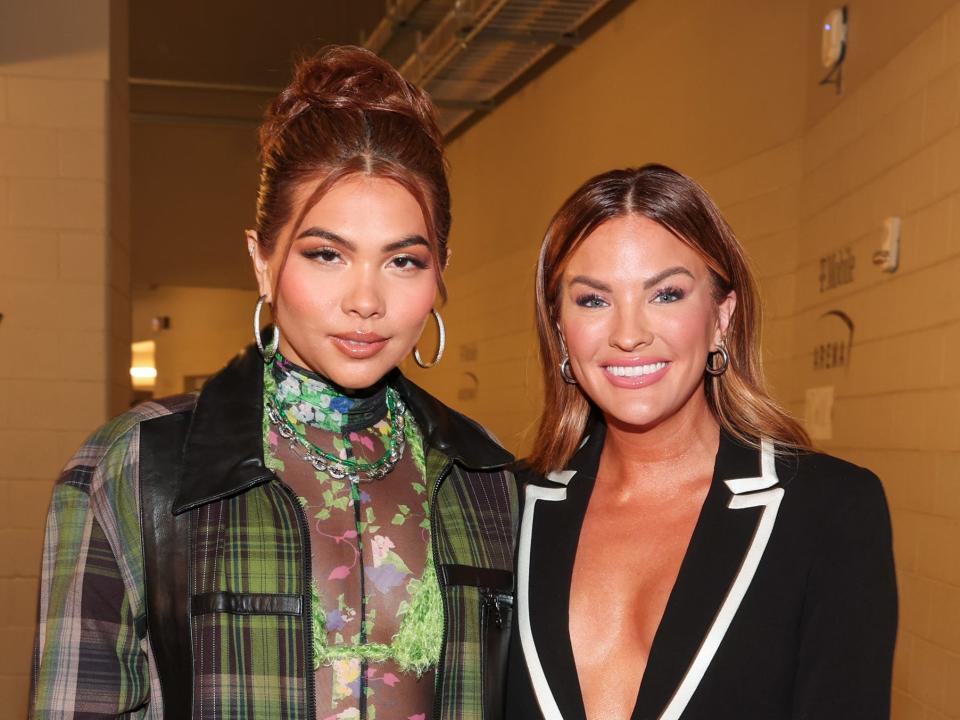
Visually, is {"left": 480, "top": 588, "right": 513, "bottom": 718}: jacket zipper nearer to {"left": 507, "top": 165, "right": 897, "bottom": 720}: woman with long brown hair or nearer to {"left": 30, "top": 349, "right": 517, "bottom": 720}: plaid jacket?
{"left": 30, "top": 349, "right": 517, "bottom": 720}: plaid jacket

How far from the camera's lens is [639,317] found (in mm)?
2049

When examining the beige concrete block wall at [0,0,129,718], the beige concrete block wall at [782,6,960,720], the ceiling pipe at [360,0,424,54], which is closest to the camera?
the beige concrete block wall at [782,6,960,720]

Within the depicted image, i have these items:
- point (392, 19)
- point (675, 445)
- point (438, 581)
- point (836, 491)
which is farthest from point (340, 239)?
point (392, 19)

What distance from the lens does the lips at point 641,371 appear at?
2.06m

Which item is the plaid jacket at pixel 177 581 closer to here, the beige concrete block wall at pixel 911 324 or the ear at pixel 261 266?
the ear at pixel 261 266

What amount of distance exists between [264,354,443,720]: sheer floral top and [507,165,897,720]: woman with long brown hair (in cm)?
35

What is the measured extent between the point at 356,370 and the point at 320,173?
0.31 metres

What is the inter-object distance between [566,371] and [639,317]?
28 centimetres

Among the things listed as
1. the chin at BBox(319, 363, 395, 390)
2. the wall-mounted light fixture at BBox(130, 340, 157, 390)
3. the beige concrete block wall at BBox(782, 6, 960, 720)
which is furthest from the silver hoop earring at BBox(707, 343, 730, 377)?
the wall-mounted light fixture at BBox(130, 340, 157, 390)

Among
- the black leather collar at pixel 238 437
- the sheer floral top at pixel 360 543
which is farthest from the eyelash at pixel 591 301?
the sheer floral top at pixel 360 543

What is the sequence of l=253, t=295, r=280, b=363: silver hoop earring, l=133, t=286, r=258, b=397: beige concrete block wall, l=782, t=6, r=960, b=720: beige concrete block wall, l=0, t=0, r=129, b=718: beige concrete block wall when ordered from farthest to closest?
l=133, t=286, r=258, b=397: beige concrete block wall
l=0, t=0, r=129, b=718: beige concrete block wall
l=782, t=6, r=960, b=720: beige concrete block wall
l=253, t=295, r=280, b=363: silver hoop earring

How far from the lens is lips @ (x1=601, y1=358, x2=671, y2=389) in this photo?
2.06 m

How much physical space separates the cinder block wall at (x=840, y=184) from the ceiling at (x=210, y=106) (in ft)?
6.46

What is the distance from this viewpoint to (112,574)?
155 cm
